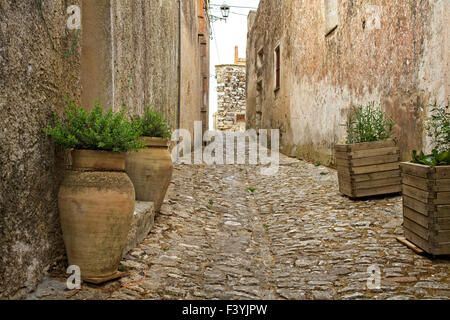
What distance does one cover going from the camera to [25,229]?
1831 mm

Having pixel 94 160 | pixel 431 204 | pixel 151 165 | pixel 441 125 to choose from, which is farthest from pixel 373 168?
pixel 94 160

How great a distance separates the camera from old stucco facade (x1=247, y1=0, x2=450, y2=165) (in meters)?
3.77

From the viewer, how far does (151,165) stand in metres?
3.35

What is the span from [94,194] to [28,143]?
1.33 ft

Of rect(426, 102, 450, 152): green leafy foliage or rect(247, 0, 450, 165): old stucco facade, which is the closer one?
rect(426, 102, 450, 152): green leafy foliage

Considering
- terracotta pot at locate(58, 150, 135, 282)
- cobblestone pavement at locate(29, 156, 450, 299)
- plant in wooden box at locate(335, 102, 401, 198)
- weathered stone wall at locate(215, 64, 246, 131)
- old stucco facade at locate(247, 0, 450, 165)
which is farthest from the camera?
weathered stone wall at locate(215, 64, 246, 131)

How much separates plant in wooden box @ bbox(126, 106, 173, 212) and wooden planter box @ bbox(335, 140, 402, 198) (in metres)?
1.95

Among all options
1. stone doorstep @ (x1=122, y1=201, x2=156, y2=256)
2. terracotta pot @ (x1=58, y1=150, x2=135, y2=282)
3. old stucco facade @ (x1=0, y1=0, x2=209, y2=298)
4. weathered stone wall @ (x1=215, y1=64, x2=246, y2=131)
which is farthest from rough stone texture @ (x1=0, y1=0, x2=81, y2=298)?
weathered stone wall @ (x1=215, y1=64, x2=246, y2=131)

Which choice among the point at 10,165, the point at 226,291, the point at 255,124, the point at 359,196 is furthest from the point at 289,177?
the point at 255,124

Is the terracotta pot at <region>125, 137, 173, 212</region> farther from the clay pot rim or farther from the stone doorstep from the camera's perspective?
the clay pot rim

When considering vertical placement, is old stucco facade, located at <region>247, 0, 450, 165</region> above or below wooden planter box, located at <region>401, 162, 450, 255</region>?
above

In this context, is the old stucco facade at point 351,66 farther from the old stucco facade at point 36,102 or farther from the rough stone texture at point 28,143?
the rough stone texture at point 28,143

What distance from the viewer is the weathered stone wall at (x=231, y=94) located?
860 inches

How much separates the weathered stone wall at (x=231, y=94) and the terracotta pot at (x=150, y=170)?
18.5 meters
